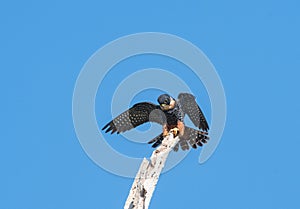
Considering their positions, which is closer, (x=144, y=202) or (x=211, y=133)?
(x=144, y=202)

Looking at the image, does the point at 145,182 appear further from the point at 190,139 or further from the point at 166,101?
the point at 166,101

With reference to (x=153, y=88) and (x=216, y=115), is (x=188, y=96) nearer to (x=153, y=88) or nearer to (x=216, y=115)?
(x=153, y=88)

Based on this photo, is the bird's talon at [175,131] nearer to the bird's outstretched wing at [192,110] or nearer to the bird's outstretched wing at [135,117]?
the bird's outstretched wing at [135,117]

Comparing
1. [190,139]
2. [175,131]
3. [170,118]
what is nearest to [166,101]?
[170,118]

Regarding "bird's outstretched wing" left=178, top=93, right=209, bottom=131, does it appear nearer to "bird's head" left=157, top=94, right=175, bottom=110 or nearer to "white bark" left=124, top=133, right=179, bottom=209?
"bird's head" left=157, top=94, right=175, bottom=110

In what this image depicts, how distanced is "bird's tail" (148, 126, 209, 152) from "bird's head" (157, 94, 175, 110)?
492 millimetres

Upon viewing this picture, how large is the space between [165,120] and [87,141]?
7.00 feet

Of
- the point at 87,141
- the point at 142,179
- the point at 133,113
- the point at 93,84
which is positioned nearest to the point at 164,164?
the point at 142,179

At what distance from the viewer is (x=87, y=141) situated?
33.7 feet

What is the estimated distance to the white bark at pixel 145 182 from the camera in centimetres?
825

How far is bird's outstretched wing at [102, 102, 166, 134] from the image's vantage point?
1208 centimetres

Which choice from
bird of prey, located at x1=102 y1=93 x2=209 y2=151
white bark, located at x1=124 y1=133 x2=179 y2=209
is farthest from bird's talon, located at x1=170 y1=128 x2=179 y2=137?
white bark, located at x1=124 y1=133 x2=179 y2=209

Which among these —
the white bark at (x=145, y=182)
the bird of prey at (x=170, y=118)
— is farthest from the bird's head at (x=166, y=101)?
the white bark at (x=145, y=182)

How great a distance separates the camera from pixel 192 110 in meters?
12.7
